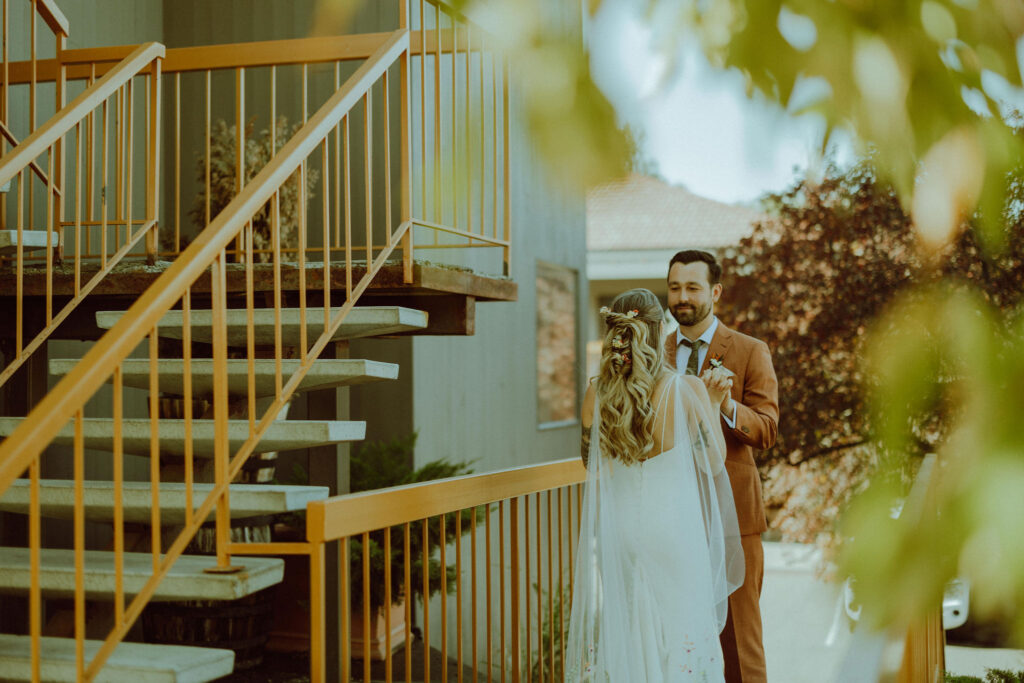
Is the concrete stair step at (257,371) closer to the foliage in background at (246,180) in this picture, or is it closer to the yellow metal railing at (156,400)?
the yellow metal railing at (156,400)

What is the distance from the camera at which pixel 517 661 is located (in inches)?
141

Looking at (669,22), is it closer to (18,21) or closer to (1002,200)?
(1002,200)

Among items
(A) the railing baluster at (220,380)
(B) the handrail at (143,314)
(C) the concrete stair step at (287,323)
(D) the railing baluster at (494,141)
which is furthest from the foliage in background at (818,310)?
(A) the railing baluster at (220,380)

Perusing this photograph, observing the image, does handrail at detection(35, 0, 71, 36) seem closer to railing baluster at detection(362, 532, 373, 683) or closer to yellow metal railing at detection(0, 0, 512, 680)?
yellow metal railing at detection(0, 0, 512, 680)

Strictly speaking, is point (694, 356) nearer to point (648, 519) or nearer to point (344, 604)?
point (648, 519)

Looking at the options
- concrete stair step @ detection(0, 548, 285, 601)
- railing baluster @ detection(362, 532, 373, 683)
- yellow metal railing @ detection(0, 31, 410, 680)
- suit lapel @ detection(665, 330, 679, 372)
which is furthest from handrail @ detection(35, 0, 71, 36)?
railing baluster @ detection(362, 532, 373, 683)

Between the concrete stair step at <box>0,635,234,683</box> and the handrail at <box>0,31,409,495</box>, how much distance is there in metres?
0.74

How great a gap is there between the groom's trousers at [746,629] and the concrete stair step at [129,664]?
75.8 inches

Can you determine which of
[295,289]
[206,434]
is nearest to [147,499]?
[206,434]

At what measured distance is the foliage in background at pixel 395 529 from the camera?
18.7 feet

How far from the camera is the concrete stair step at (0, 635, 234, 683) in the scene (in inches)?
113

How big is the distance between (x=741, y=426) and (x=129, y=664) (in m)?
2.23

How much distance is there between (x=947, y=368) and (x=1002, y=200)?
21 centimetres

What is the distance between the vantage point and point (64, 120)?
3859mm
